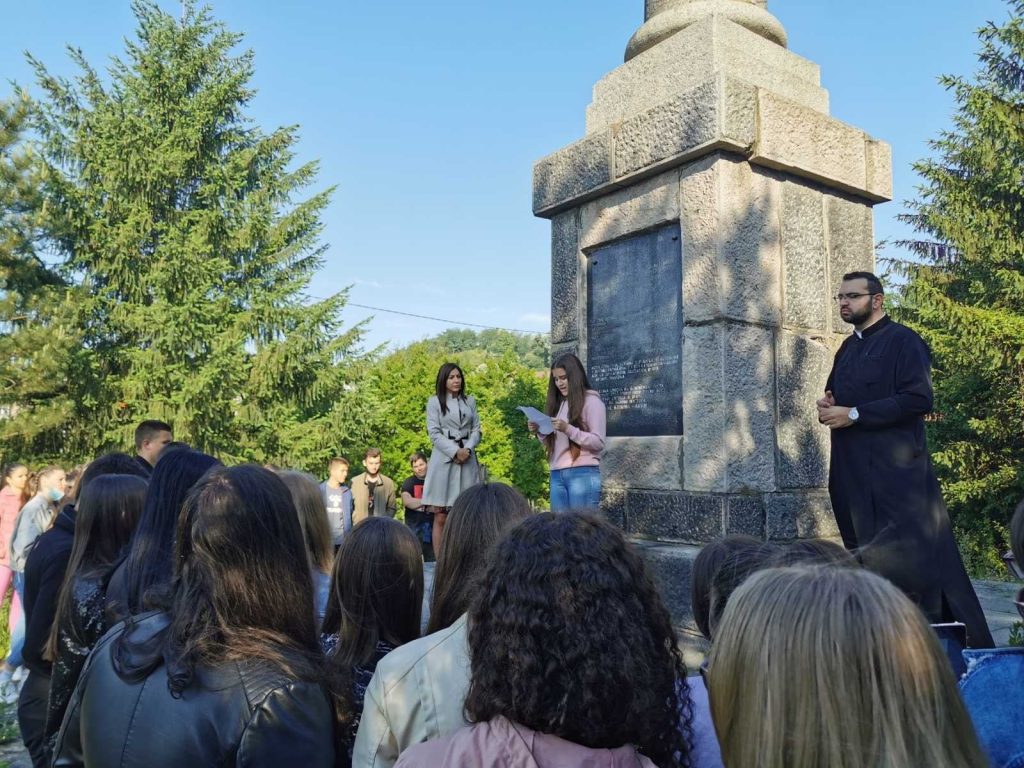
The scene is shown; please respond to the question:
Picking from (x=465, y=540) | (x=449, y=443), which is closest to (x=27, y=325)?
(x=449, y=443)

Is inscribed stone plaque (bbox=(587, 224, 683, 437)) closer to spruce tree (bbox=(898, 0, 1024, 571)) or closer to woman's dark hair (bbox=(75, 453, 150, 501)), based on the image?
woman's dark hair (bbox=(75, 453, 150, 501))

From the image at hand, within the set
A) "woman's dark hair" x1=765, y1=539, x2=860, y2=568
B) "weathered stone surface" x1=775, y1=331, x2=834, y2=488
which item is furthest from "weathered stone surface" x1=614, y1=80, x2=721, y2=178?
"woman's dark hair" x1=765, y1=539, x2=860, y2=568

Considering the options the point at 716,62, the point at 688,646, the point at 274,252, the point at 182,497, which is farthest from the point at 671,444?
the point at 274,252

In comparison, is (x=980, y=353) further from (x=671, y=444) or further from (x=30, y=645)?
(x=30, y=645)

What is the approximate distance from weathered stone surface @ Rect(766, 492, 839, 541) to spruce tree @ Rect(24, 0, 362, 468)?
12185 millimetres

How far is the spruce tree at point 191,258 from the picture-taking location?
48.4 ft

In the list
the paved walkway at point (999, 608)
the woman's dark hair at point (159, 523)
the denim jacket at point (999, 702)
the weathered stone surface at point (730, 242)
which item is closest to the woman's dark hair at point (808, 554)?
the denim jacket at point (999, 702)

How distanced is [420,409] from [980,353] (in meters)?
11.5

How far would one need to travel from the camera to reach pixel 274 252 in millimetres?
16969

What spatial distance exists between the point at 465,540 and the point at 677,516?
9.48ft

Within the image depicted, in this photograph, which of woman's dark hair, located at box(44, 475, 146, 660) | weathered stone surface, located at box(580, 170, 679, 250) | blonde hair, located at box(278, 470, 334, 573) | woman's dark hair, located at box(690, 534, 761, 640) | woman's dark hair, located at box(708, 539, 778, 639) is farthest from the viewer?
weathered stone surface, located at box(580, 170, 679, 250)

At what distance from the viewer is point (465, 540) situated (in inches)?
82.0

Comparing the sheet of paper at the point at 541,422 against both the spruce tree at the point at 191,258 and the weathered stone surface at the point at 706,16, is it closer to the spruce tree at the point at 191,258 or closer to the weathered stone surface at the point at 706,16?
the weathered stone surface at the point at 706,16

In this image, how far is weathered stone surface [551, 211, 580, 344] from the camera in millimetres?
5660
